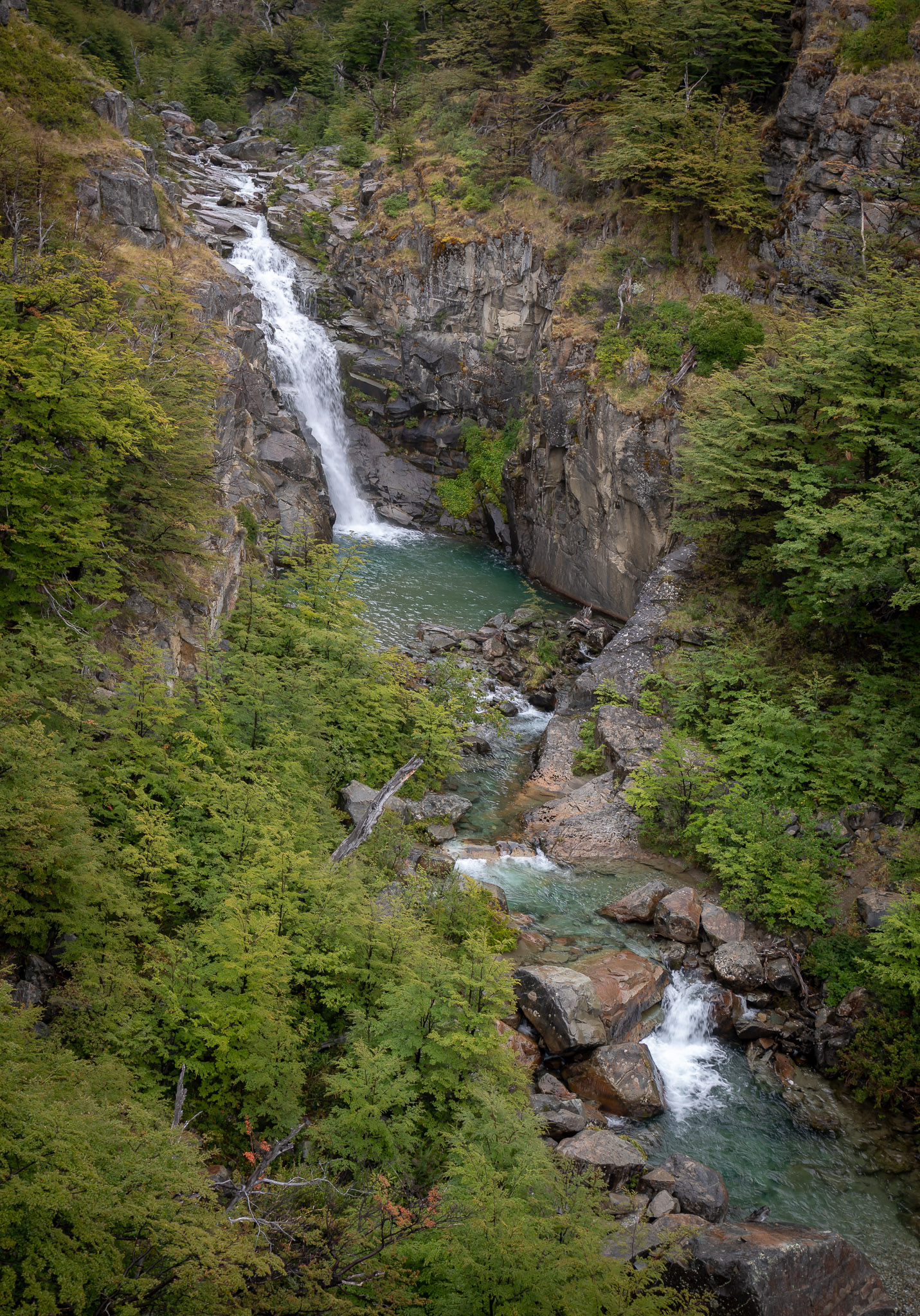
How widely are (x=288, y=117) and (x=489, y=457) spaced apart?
28507 mm

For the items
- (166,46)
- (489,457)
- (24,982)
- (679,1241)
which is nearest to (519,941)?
(679,1241)

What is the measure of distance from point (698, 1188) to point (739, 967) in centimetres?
360

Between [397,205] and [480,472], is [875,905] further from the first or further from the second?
[397,205]

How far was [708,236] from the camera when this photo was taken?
21.8 metres

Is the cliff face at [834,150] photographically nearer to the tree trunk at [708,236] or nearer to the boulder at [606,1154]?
the tree trunk at [708,236]

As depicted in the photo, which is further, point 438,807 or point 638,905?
point 438,807

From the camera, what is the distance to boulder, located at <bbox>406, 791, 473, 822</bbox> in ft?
46.0

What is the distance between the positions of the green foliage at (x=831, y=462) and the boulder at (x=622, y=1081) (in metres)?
7.92

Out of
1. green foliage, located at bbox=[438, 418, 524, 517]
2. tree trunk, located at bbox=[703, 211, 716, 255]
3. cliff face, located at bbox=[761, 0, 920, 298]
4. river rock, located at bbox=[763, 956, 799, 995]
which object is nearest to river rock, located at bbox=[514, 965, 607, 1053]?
river rock, located at bbox=[763, 956, 799, 995]

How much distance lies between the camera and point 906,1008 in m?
10.1

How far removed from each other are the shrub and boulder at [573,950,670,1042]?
590 inches

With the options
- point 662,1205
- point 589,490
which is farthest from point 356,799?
point 589,490

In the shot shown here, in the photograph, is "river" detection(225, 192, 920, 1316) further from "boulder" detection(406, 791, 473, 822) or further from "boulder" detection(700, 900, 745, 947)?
"boulder" detection(700, 900, 745, 947)

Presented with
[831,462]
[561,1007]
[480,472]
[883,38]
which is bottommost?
[561,1007]
